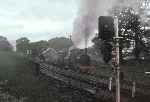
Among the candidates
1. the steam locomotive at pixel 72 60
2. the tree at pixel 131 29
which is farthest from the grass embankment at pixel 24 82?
the tree at pixel 131 29

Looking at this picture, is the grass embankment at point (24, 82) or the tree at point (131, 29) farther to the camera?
the tree at point (131, 29)

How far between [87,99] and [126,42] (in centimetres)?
3268

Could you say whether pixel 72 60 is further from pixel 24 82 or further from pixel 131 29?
pixel 24 82

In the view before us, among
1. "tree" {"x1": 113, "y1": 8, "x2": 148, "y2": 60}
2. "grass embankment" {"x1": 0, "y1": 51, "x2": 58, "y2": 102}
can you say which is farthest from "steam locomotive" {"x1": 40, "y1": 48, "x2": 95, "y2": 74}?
"tree" {"x1": 113, "y1": 8, "x2": 148, "y2": 60}

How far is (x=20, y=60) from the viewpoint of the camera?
51.4 m

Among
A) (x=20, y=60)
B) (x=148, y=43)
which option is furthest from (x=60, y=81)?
(x=148, y=43)

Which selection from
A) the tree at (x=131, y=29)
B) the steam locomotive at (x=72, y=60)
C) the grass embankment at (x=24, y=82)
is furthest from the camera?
the tree at (x=131, y=29)

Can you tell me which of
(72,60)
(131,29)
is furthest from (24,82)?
(131,29)

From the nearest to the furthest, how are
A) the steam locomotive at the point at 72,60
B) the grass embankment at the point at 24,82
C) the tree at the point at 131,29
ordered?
the grass embankment at the point at 24,82
the steam locomotive at the point at 72,60
the tree at the point at 131,29

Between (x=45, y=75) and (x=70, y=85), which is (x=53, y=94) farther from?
(x=45, y=75)

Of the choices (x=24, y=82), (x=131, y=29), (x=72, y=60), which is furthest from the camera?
(x=131, y=29)

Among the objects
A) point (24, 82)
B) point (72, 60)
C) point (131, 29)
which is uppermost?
point (131, 29)

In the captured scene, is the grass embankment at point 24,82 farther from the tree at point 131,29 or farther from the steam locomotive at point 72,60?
the tree at point 131,29

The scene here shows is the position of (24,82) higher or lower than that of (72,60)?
lower
